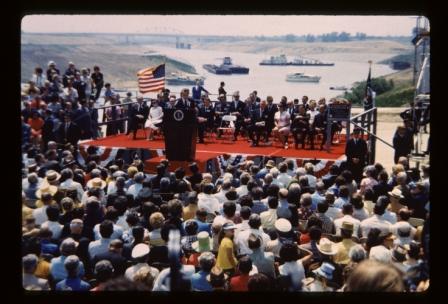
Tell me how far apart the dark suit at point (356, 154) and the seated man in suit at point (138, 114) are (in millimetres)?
4118

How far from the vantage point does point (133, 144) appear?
10711 mm

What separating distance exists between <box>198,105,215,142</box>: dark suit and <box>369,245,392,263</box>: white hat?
633cm

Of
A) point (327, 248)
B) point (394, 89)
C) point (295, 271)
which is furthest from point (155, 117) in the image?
point (394, 89)

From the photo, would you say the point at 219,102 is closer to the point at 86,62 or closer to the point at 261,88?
the point at 261,88

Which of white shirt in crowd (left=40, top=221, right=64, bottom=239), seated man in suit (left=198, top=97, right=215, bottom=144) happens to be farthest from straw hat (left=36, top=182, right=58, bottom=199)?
seated man in suit (left=198, top=97, right=215, bottom=144)

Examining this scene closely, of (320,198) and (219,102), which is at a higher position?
(219,102)

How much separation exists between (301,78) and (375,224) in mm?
6625

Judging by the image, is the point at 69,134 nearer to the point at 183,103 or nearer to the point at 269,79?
the point at 183,103

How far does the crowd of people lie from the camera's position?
488cm

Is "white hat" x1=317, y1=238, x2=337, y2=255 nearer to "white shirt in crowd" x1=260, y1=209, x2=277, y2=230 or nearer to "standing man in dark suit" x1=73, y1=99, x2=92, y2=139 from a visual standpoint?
"white shirt in crowd" x1=260, y1=209, x2=277, y2=230

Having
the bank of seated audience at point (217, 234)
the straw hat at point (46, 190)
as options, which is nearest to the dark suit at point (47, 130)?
the bank of seated audience at point (217, 234)

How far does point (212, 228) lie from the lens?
5.81m
